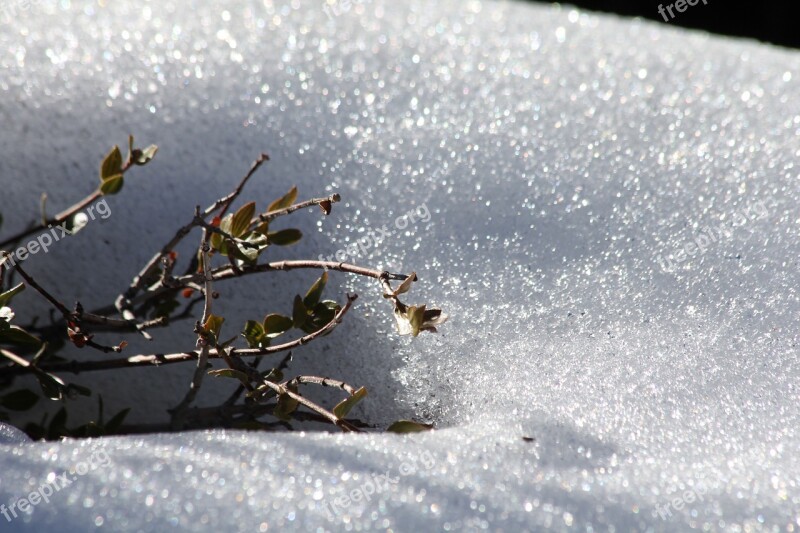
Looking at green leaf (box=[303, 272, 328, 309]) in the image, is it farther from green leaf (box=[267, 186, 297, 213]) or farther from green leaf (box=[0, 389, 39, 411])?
green leaf (box=[0, 389, 39, 411])

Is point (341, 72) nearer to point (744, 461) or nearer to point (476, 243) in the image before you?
point (476, 243)

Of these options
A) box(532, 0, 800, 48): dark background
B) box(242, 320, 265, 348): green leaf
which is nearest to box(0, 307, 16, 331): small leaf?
box(242, 320, 265, 348): green leaf

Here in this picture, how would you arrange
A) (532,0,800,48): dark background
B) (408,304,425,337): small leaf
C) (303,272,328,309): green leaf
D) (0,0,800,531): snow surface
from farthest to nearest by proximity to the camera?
1. (532,0,800,48): dark background
2. (303,272,328,309): green leaf
3. (408,304,425,337): small leaf
4. (0,0,800,531): snow surface

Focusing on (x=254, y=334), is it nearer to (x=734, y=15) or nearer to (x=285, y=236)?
(x=285, y=236)

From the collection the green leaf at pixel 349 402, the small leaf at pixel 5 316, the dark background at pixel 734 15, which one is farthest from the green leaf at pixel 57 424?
the dark background at pixel 734 15

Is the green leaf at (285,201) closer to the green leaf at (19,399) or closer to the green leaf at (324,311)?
the green leaf at (324,311)

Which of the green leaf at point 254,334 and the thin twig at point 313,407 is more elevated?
the green leaf at point 254,334
